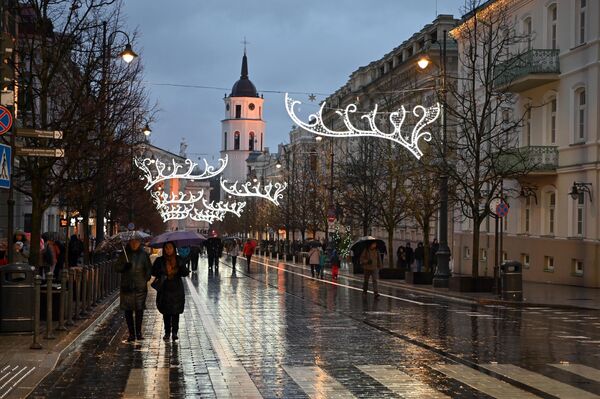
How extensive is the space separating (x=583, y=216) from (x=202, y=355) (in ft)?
80.7

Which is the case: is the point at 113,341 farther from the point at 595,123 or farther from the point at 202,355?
the point at 595,123

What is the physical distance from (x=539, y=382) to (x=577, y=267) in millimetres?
25764

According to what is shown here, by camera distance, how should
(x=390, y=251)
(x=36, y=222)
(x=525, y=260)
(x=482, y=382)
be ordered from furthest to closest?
(x=390, y=251) < (x=525, y=260) < (x=36, y=222) < (x=482, y=382)

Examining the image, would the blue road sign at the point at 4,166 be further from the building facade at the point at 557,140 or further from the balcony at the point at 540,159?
the balcony at the point at 540,159

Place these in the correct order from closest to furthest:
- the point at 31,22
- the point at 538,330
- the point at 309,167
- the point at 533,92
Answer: the point at 538,330 < the point at 31,22 < the point at 533,92 < the point at 309,167

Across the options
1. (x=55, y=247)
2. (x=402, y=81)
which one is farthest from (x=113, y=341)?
(x=402, y=81)

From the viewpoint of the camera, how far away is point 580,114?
124 ft

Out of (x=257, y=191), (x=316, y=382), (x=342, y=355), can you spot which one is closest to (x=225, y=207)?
(x=257, y=191)

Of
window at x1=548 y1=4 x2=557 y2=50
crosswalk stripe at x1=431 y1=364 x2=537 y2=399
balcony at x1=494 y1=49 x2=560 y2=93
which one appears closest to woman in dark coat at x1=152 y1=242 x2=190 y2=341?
crosswalk stripe at x1=431 y1=364 x2=537 y2=399

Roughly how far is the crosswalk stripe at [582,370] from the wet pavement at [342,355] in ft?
0.06

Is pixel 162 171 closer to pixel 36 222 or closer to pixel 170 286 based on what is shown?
pixel 36 222

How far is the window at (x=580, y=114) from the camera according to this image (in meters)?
37.6

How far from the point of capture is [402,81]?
6800 cm

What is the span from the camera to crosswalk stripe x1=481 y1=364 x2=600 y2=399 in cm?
1198
